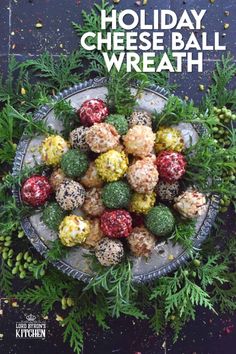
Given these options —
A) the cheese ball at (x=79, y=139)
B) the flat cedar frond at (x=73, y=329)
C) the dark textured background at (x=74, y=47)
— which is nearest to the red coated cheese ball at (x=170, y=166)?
the cheese ball at (x=79, y=139)

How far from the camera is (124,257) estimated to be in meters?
1.73

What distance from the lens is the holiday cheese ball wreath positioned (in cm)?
164

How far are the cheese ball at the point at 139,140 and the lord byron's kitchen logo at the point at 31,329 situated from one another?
0.76 metres

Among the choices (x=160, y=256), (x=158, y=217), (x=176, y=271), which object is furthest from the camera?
(x=176, y=271)

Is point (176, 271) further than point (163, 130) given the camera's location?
Yes

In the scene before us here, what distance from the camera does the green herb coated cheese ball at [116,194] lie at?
163 centimetres

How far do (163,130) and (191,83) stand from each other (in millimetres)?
428

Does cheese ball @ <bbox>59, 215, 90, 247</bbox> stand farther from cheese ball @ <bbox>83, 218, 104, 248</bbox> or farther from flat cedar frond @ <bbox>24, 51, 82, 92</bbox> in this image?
flat cedar frond @ <bbox>24, 51, 82, 92</bbox>

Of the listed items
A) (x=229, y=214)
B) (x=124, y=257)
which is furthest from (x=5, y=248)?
(x=229, y=214)

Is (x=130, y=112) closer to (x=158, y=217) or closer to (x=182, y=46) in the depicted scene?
(x=158, y=217)

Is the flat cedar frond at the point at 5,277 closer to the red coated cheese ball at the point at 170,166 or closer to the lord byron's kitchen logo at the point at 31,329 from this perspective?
the lord byron's kitchen logo at the point at 31,329

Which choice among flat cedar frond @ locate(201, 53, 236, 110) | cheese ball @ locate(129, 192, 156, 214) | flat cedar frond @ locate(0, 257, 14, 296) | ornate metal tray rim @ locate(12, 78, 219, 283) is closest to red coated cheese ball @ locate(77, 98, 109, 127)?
ornate metal tray rim @ locate(12, 78, 219, 283)

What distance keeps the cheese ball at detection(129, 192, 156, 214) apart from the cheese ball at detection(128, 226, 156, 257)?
56 mm

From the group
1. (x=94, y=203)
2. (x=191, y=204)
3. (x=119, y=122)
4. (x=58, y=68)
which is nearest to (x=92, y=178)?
(x=94, y=203)
